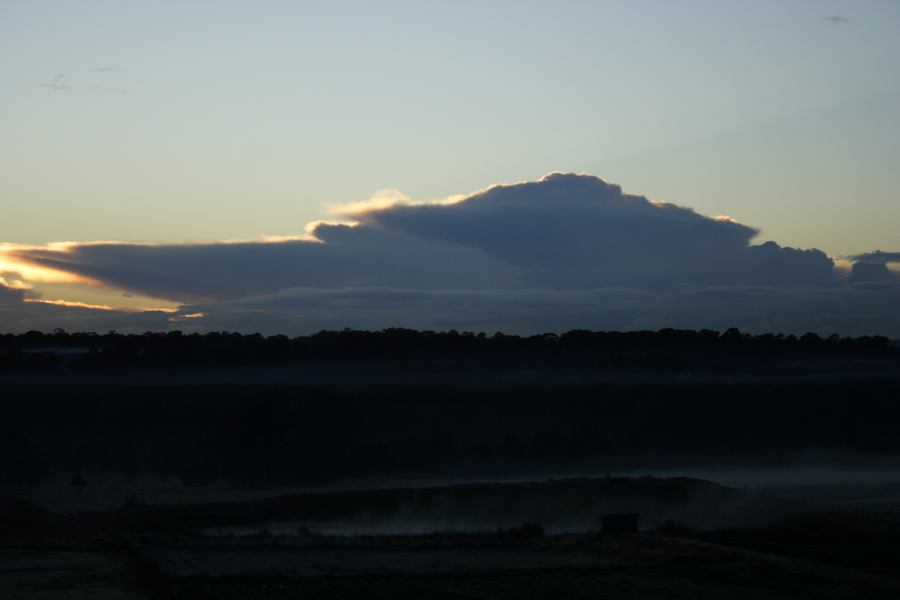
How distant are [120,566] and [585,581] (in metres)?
15.7

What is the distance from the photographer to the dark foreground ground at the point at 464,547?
3384 cm

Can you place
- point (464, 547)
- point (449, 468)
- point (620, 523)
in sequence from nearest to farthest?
point (464, 547) < point (620, 523) < point (449, 468)

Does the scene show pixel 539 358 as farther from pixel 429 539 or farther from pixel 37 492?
pixel 429 539

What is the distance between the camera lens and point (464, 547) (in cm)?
4669

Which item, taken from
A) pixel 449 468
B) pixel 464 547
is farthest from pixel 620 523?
pixel 449 468

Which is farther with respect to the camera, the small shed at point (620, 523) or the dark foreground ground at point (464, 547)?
the small shed at point (620, 523)

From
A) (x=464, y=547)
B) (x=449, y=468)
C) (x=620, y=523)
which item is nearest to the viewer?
(x=464, y=547)

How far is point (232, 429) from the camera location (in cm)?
9475

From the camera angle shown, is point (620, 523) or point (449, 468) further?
point (449, 468)

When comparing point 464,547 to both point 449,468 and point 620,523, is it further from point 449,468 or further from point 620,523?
point 449,468

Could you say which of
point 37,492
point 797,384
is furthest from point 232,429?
point 797,384

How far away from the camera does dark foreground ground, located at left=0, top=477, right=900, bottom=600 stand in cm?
3384

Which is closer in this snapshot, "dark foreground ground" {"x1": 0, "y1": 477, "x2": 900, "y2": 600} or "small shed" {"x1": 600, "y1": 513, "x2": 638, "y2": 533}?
"dark foreground ground" {"x1": 0, "y1": 477, "x2": 900, "y2": 600}

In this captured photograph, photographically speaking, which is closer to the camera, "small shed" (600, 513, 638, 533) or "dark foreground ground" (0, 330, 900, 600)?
"dark foreground ground" (0, 330, 900, 600)
